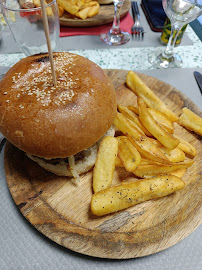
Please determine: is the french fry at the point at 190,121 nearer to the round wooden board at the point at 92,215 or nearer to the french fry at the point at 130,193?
the round wooden board at the point at 92,215

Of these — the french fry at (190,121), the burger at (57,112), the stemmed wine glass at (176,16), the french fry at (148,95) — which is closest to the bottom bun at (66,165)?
the burger at (57,112)

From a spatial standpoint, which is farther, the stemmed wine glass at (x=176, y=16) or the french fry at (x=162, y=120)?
the stemmed wine glass at (x=176, y=16)

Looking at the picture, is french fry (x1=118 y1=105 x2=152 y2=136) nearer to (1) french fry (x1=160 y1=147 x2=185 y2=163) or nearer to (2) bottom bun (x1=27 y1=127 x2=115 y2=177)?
(1) french fry (x1=160 y1=147 x2=185 y2=163)

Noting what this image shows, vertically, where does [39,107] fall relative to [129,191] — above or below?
above

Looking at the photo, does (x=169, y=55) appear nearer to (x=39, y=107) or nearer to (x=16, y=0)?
(x=16, y=0)

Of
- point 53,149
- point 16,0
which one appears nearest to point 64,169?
point 53,149
